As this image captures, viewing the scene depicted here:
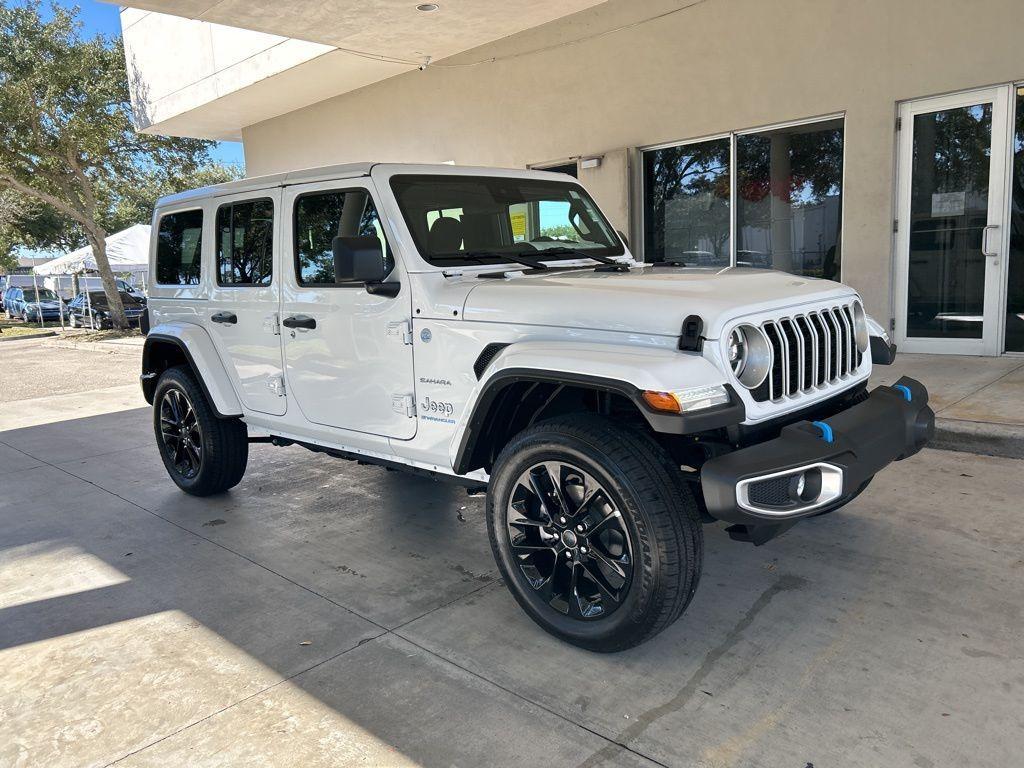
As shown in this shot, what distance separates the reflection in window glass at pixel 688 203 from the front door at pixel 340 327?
271 inches

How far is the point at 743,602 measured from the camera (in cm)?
335

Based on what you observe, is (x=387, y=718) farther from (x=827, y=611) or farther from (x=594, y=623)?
(x=827, y=611)

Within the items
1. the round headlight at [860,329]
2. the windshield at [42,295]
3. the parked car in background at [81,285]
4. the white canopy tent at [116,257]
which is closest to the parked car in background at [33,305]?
the windshield at [42,295]

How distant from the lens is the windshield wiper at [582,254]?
401cm

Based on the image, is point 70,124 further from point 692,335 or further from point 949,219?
point 692,335

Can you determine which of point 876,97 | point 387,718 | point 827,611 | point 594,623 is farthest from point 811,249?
point 387,718

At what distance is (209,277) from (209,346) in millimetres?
432

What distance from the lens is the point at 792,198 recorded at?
30.2 feet

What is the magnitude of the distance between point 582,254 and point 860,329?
1.44 metres

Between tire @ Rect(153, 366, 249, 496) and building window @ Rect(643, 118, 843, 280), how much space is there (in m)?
6.86

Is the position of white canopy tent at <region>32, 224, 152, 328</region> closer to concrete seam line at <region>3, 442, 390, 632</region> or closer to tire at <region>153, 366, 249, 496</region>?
concrete seam line at <region>3, 442, 390, 632</region>

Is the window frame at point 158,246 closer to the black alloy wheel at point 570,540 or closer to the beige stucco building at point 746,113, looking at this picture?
the black alloy wheel at point 570,540

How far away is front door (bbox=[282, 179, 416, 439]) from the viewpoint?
3.65 m

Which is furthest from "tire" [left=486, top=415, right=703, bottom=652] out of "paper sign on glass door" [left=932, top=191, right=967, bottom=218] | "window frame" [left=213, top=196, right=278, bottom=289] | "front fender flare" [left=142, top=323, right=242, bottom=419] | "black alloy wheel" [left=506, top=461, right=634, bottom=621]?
"paper sign on glass door" [left=932, top=191, right=967, bottom=218]
